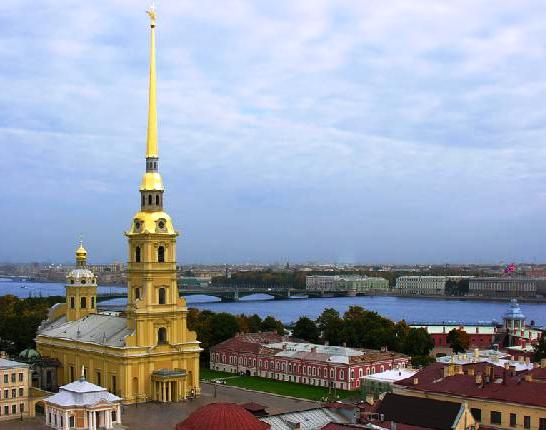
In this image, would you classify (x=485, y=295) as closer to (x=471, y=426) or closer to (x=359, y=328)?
(x=359, y=328)

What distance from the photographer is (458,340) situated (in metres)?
67.3

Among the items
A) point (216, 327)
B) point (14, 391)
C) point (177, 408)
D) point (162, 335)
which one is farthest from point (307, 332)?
point (14, 391)

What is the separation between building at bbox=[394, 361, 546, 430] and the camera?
3034cm

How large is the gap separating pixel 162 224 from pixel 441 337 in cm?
3666

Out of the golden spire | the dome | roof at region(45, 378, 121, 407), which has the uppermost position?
the golden spire

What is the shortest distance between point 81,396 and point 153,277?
981 centimetres

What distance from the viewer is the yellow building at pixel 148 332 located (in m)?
43.9

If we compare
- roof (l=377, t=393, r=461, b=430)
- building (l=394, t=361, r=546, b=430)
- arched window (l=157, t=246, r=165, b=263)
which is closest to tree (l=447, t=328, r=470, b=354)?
arched window (l=157, t=246, r=165, b=263)

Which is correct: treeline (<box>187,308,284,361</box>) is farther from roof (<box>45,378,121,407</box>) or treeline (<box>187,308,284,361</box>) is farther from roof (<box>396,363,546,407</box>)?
roof (<box>396,363,546,407</box>)

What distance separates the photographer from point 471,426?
28.8m

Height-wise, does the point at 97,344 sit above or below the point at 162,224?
below

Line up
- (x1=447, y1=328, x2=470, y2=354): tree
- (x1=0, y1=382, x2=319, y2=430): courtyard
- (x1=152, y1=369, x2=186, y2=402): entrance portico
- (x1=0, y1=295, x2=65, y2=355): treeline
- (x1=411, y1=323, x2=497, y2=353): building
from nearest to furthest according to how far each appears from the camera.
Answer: (x1=0, y1=382, x2=319, y2=430): courtyard, (x1=152, y1=369, x2=186, y2=402): entrance portico, (x1=0, y1=295, x2=65, y2=355): treeline, (x1=447, y1=328, x2=470, y2=354): tree, (x1=411, y1=323, x2=497, y2=353): building

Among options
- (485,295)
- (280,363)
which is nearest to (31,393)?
(280,363)

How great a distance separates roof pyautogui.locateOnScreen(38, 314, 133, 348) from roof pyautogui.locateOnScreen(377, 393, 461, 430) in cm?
1846
